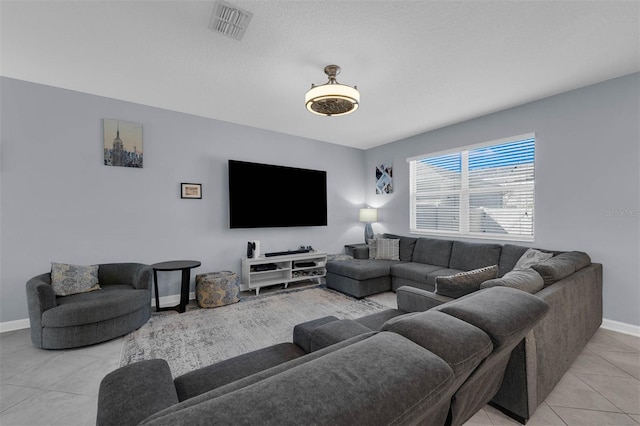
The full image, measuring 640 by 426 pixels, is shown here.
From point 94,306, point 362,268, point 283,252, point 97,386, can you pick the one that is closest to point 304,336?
point 97,386

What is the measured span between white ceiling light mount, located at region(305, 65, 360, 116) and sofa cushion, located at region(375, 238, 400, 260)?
267 cm

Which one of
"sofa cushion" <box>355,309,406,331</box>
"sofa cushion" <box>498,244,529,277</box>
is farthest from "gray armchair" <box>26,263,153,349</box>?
"sofa cushion" <box>498,244,529,277</box>

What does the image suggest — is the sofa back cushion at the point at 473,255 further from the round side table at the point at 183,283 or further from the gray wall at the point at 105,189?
the round side table at the point at 183,283

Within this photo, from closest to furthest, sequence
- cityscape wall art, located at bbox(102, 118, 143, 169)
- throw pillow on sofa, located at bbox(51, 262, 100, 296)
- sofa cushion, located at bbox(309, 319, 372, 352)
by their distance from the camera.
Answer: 1. sofa cushion, located at bbox(309, 319, 372, 352)
2. throw pillow on sofa, located at bbox(51, 262, 100, 296)
3. cityscape wall art, located at bbox(102, 118, 143, 169)

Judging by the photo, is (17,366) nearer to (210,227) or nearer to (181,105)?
(210,227)

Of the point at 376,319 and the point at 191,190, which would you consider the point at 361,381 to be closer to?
the point at 376,319

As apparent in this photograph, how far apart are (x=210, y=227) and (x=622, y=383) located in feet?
14.8

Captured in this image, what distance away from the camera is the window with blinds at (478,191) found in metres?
3.60

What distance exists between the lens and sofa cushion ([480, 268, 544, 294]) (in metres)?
1.71

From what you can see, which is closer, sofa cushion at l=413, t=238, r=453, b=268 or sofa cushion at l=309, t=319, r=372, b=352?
sofa cushion at l=309, t=319, r=372, b=352

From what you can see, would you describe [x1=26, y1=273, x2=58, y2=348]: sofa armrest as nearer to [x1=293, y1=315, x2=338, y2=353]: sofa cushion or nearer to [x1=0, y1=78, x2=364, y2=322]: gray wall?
[x1=0, y1=78, x2=364, y2=322]: gray wall

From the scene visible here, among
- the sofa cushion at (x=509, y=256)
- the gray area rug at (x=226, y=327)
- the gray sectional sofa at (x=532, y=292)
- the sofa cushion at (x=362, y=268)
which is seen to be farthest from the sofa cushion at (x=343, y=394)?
the sofa cushion at (x=509, y=256)

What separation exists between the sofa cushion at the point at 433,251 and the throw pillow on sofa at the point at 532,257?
0.97 m

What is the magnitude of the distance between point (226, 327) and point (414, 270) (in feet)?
8.47
